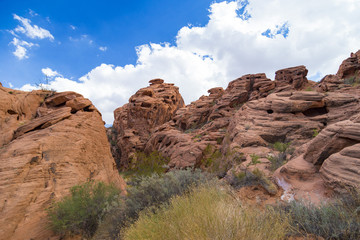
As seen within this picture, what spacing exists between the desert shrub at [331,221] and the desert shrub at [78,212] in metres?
4.68

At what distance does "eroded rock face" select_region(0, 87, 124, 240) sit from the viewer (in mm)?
5418

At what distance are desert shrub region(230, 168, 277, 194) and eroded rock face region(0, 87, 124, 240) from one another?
6209 mm

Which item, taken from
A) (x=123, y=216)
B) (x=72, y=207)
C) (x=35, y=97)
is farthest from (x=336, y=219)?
(x=35, y=97)

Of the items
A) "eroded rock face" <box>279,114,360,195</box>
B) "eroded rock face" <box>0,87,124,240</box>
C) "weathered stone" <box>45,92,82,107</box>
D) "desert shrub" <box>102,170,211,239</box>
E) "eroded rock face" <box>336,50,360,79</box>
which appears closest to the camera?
"eroded rock face" <box>279,114,360,195</box>

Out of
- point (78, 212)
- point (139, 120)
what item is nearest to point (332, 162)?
point (78, 212)

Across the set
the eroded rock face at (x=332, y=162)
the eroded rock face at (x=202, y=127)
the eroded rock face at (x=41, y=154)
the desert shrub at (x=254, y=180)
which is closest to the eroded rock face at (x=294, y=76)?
the eroded rock face at (x=202, y=127)

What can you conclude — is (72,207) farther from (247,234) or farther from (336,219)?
(336,219)

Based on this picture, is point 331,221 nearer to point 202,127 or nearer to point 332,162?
point 332,162

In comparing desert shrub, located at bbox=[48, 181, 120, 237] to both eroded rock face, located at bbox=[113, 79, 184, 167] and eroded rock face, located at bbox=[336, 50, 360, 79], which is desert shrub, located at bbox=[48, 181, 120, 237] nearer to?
eroded rock face, located at bbox=[113, 79, 184, 167]

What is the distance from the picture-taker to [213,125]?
2017cm

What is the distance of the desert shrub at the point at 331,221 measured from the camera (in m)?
2.29

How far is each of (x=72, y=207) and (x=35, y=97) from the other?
324 inches

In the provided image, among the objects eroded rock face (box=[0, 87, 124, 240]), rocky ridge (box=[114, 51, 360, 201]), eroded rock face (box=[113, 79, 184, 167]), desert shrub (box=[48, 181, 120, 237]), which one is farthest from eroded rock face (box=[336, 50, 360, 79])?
desert shrub (box=[48, 181, 120, 237])

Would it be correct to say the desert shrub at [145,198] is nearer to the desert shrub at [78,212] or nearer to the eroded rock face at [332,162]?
the desert shrub at [78,212]
